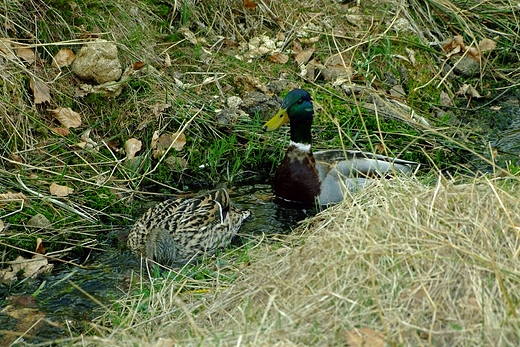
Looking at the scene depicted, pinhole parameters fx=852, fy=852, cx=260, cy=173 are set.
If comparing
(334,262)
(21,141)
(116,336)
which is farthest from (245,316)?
(21,141)

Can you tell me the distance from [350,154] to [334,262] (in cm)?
311

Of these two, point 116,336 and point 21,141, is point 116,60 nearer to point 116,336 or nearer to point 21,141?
point 21,141

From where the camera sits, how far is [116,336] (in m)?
4.40

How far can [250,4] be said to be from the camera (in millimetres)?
8430

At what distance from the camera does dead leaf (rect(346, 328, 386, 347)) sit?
11.8 feet

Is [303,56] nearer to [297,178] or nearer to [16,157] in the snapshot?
[297,178]

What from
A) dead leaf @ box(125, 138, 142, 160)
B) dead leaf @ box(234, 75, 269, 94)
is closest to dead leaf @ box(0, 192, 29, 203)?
dead leaf @ box(125, 138, 142, 160)

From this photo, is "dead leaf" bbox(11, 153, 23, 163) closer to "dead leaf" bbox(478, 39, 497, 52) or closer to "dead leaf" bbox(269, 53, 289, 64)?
"dead leaf" bbox(269, 53, 289, 64)

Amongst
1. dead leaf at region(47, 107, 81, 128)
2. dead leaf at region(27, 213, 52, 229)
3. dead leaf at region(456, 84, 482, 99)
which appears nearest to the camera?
dead leaf at region(27, 213, 52, 229)

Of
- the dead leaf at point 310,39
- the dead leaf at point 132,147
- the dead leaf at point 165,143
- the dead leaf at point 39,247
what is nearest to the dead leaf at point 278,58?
the dead leaf at point 310,39

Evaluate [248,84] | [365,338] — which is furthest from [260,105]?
[365,338]

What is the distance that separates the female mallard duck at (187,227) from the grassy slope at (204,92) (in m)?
0.32

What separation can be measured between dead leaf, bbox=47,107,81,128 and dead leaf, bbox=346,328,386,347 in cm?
387

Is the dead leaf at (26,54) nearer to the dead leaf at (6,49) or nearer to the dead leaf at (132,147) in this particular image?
the dead leaf at (6,49)
